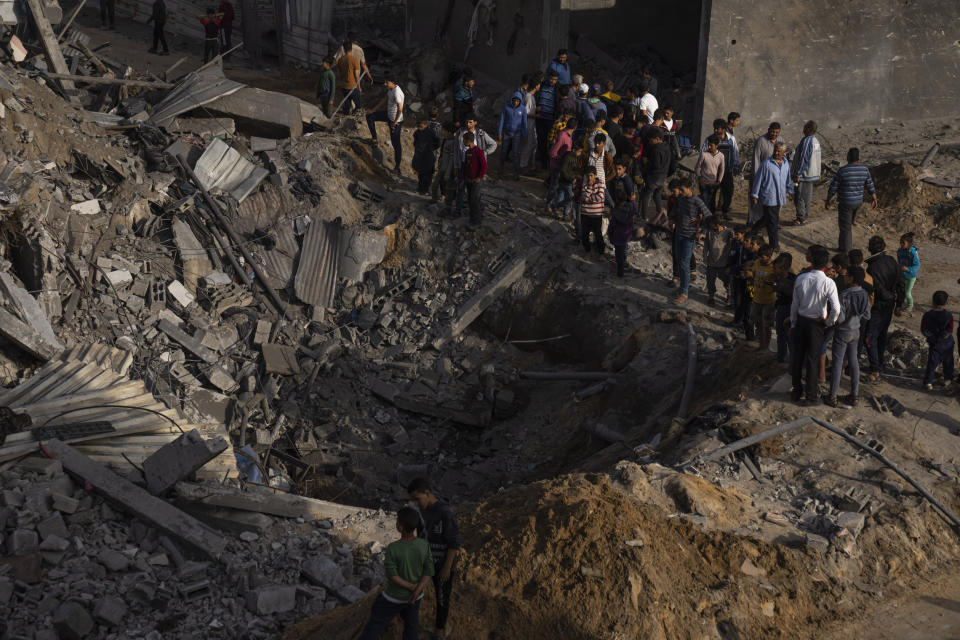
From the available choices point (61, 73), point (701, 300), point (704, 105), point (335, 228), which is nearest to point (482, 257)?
point (335, 228)

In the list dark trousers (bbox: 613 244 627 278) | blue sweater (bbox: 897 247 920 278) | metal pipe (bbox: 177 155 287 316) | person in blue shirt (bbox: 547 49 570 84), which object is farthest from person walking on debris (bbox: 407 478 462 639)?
person in blue shirt (bbox: 547 49 570 84)

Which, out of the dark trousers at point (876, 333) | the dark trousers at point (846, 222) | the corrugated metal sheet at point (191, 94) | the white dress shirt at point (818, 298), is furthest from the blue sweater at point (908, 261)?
the corrugated metal sheet at point (191, 94)

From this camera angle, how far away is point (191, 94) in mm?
15258

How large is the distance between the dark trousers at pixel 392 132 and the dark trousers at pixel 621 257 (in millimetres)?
4390

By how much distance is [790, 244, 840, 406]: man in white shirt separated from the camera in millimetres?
8633

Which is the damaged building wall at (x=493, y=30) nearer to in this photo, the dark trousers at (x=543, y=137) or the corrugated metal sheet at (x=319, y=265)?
the dark trousers at (x=543, y=137)

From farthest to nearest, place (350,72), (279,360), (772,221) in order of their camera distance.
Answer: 1. (350,72)
2. (279,360)
3. (772,221)

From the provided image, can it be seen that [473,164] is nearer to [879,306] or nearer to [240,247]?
[240,247]

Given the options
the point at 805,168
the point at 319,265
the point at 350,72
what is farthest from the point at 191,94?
the point at 805,168

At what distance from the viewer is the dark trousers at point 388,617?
593 centimetres

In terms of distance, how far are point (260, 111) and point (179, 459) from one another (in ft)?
27.6

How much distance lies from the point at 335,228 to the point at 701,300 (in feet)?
18.2

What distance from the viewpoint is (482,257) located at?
14172 millimetres

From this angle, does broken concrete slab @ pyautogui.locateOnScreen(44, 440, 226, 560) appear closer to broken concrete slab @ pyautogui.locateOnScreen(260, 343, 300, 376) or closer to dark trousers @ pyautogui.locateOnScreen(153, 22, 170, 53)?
broken concrete slab @ pyautogui.locateOnScreen(260, 343, 300, 376)
